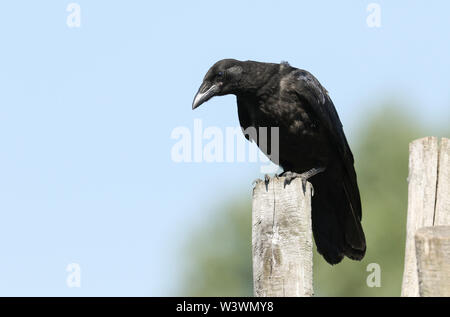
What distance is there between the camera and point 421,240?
413 centimetres

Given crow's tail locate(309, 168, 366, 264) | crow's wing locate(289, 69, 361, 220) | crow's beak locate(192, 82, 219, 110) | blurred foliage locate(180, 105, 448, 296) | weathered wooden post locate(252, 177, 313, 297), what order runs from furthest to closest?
blurred foliage locate(180, 105, 448, 296) → crow's wing locate(289, 69, 361, 220) → crow's beak locate(192, 82, 219, 110) → crow's tail locate(309, 168, 366, 264) → weathered wooden post locate(252, 177, 313, 297)

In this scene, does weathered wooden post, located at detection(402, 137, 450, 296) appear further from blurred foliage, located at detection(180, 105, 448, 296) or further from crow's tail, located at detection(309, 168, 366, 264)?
blurred foliage, located at detection(180, 105, 448, 296)

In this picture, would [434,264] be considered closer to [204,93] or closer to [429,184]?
[429,184]

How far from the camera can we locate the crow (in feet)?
27.0

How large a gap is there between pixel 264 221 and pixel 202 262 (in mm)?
16002

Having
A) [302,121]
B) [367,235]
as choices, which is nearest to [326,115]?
[302,121]

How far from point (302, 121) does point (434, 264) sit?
14.0 ft

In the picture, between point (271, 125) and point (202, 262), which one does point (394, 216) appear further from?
point (271, 125)

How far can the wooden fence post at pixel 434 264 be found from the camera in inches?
161

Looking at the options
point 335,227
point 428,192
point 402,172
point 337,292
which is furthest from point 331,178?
point 402,172

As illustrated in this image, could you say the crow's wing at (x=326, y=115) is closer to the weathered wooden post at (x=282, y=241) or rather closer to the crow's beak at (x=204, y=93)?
the crow's beak at (x=204, y=93)

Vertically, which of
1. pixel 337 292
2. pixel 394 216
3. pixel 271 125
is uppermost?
pixel 271 125

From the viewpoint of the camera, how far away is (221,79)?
8.32 m

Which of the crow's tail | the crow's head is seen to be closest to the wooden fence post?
the crow's tail
